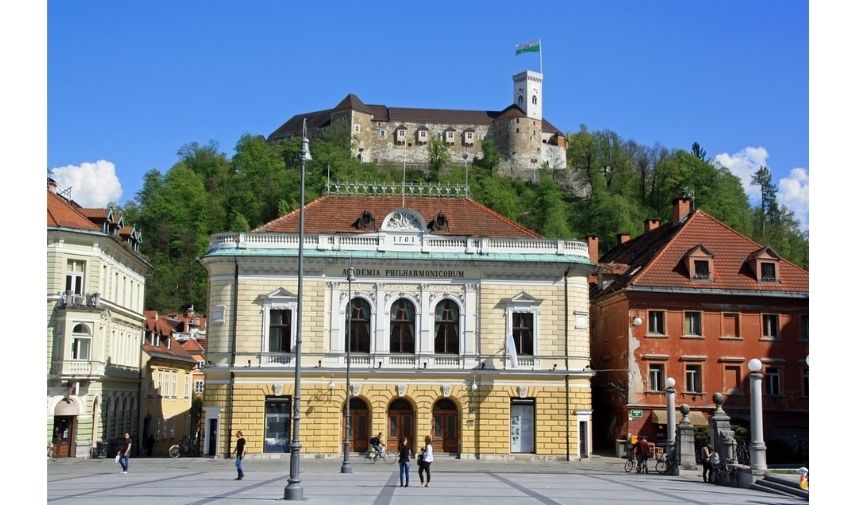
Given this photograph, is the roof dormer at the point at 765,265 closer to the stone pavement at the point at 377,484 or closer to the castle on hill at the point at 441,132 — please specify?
the stone pavement at the point at 377,484

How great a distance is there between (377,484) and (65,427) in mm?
20163

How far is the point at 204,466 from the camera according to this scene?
39.5 meters

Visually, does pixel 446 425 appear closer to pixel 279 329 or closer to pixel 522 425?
pixel 522 425

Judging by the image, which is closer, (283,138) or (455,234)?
(455,234)

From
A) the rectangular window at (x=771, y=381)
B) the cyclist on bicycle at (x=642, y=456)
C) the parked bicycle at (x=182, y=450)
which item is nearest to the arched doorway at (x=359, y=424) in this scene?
the parked bicycle at (x=182, y=450)

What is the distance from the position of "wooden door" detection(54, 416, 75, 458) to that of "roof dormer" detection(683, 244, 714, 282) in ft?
95.7

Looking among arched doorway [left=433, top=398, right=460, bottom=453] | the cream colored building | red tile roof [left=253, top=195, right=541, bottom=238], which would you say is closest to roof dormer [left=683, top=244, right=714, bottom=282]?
red tile roof [left=253, top=195, right=541, bottom=238]

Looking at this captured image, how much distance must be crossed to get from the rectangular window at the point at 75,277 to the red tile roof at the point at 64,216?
165cm

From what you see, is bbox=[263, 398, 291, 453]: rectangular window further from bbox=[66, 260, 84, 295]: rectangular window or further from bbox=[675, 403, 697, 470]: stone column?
bbox=[675, 403, 697, 470]: stone column

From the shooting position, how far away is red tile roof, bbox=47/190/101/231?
4497 centimetres

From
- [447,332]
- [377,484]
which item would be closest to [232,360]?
[447,332]
